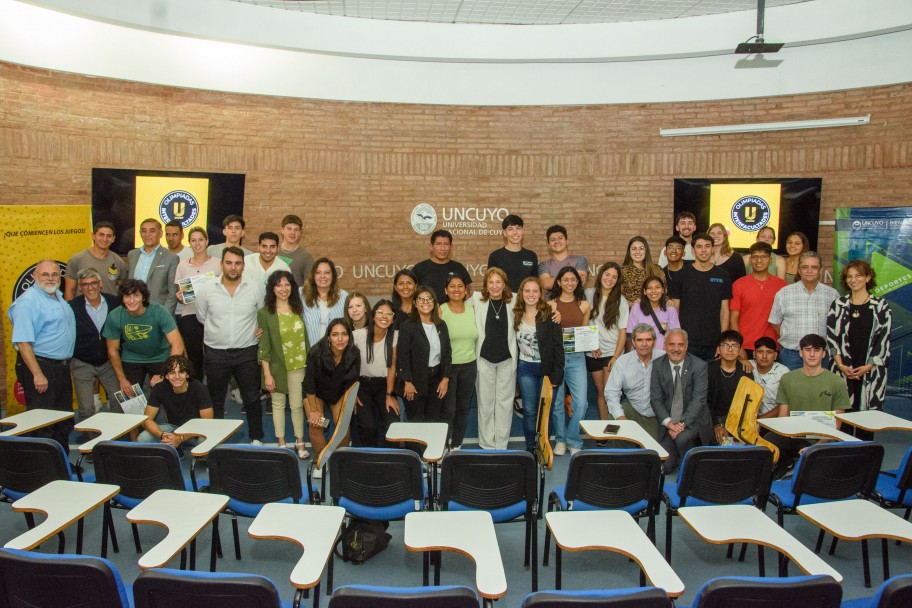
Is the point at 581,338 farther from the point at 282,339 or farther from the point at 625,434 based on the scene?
the point at 282,339

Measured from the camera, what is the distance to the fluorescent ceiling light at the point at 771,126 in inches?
307

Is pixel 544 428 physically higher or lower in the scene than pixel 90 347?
lower

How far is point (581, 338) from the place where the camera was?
5578 millimetres

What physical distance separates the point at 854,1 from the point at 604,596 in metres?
8.16

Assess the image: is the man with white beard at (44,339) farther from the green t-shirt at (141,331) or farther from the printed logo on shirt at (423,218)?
the printed logo on shirt at (423,218)

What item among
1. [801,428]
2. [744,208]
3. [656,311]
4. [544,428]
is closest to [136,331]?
[544,428]

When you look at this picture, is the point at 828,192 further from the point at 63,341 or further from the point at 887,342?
the point at 63,341

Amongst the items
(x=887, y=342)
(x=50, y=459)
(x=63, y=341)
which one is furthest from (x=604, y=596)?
(x=63, y=341)

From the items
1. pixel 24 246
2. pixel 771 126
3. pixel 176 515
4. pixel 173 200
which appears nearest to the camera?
pixel 176 515

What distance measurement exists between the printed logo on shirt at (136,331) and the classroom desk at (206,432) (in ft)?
4.84

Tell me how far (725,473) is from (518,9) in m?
6.11

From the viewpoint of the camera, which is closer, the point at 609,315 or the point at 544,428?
the point at 544,428

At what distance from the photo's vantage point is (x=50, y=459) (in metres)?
3.68

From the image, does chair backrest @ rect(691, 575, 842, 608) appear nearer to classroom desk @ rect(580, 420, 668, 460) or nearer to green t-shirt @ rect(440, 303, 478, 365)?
classroom desk @ rect(580, 420, 668, 460)
